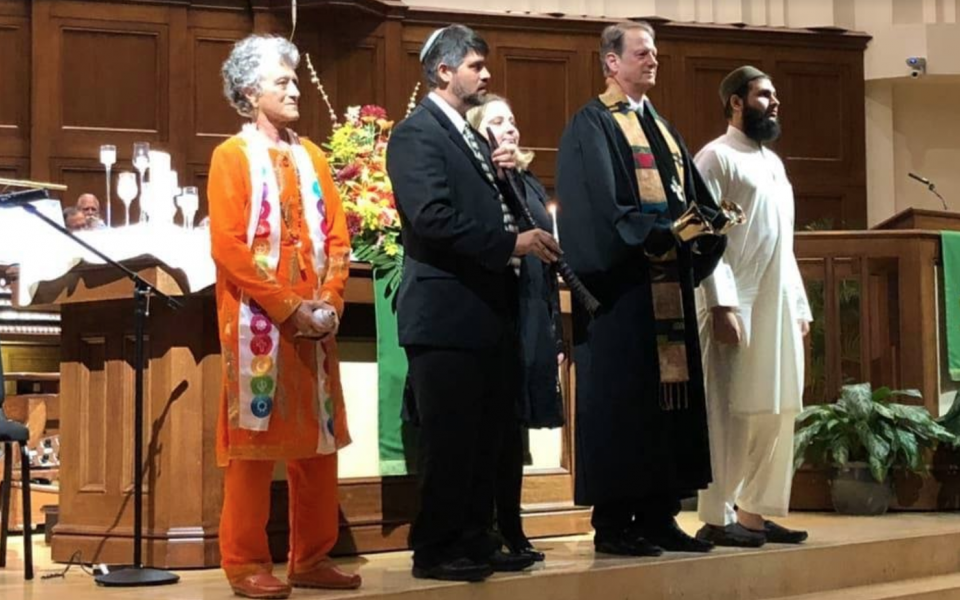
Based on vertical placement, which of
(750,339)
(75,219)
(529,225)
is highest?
Result: (75,219)

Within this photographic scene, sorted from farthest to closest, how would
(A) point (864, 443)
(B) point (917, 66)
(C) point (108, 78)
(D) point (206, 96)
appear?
(B) point (917, 66), (D) point (206, 96), (C) point (108, 78), (A) point (864, 443)

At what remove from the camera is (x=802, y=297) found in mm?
5090

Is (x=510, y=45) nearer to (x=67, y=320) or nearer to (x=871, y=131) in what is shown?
(x=871, y=131)

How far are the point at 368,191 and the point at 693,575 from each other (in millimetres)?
1688

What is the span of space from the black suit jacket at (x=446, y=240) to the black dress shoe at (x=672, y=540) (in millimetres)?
959

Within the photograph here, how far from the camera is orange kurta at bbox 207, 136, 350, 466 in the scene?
3637 mm

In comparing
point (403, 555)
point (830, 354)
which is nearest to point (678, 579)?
point (403, 555)

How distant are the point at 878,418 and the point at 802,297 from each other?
1129 millimetres

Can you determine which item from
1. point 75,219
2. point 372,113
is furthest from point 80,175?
point 372,113

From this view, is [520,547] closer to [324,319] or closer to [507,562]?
[507,562]

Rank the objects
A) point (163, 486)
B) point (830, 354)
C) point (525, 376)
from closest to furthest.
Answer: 1. point (525, 376)
2. point (163, 486)
3. point (830, 354)

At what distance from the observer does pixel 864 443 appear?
19.3 ft

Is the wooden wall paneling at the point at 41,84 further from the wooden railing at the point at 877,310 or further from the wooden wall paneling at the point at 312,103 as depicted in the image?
the wooden railing at the point at 877,310

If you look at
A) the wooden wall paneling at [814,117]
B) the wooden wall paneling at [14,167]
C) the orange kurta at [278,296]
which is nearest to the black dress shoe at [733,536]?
the orange kurta at [278,296]
